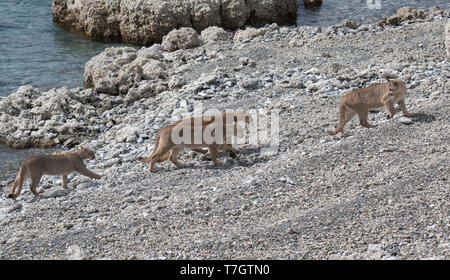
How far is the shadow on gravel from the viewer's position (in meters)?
9.43

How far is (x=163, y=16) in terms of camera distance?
18578 mm

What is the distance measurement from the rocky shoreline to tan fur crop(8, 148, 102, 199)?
244 mm

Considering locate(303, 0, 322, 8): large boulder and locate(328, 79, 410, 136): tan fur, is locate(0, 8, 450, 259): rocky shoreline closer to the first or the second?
locate(328, 79, 410, 136): tan fur

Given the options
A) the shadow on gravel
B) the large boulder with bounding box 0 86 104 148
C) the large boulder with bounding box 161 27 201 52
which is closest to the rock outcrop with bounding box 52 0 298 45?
the large boulder with bounding box 161 27 201 52

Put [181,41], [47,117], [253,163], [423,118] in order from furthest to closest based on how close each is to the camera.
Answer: [181,41]
[47,117]
[423,118]
[253,163]

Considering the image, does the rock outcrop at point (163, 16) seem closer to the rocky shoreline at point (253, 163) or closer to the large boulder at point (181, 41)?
the large boulder at point (181, 41)

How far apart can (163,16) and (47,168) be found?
33.4 feet

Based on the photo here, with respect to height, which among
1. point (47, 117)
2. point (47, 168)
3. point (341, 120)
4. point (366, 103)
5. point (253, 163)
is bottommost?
point (47, 117)

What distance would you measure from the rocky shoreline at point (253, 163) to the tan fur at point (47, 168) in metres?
0.24

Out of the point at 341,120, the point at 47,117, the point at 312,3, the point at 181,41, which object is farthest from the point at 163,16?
the point at 341,120

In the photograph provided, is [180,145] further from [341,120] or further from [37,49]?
[37,49]

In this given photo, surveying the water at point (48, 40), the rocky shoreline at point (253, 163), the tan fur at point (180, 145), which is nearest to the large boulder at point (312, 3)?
the water at point (48, 40)

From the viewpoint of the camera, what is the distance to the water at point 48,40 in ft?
54.6

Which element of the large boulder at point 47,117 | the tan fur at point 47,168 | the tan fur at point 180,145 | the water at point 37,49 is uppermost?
the tan fur at point 180,145
